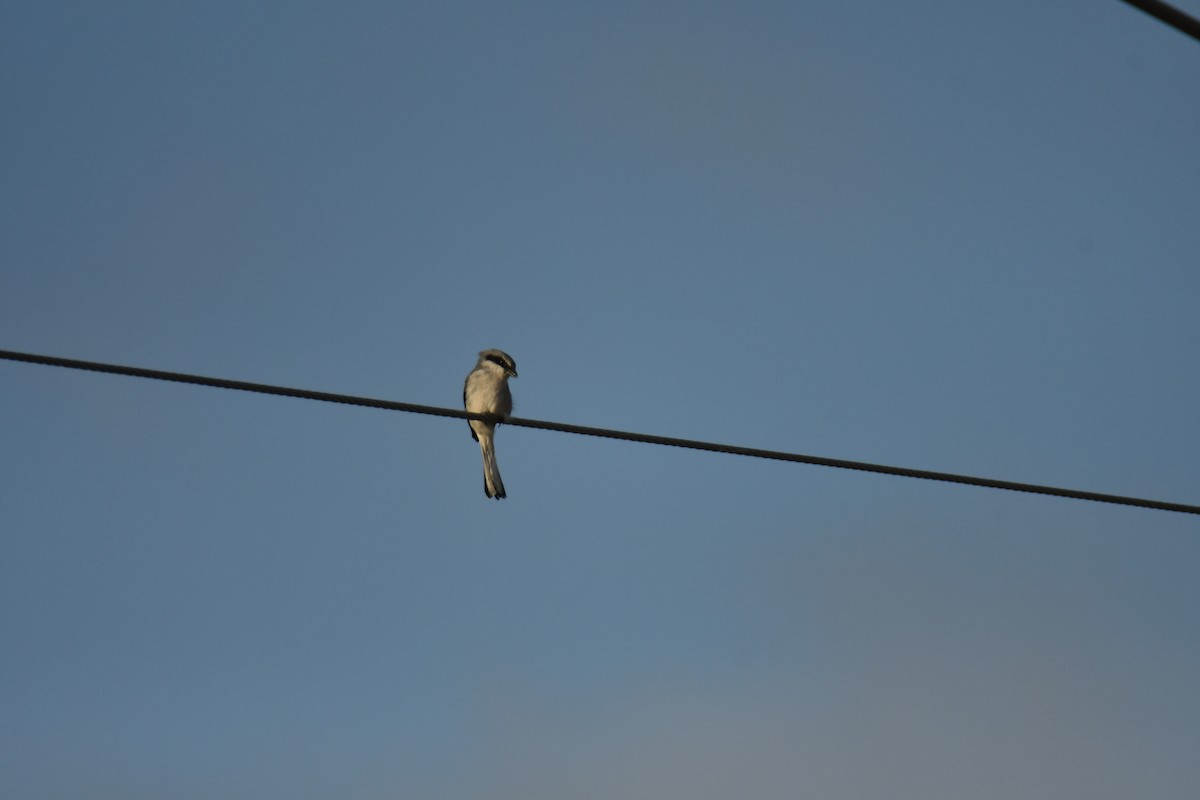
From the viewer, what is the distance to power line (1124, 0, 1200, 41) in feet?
12.7

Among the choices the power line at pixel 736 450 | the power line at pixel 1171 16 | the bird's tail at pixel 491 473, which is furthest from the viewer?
the bird's tail at pixel 491 473

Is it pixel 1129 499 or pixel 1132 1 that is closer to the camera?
pixel 1132 1

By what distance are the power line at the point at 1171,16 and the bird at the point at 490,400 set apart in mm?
9238

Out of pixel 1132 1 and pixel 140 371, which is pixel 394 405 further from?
pixel 1132 1

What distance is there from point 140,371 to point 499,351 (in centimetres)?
749

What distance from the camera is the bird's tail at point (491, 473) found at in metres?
12.9

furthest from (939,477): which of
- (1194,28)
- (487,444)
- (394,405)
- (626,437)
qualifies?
(487,444)

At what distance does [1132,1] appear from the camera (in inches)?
151

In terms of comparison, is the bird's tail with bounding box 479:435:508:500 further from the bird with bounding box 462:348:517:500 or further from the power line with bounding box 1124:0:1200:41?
the power line with bounding box 1124:0:1200:41

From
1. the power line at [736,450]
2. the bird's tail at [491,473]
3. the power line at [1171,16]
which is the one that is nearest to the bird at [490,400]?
the bird's tail at [491,473]

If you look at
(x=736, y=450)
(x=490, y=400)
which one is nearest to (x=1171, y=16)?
(x=736, y=450)

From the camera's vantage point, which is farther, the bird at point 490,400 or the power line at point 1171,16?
the bird at point 490,400

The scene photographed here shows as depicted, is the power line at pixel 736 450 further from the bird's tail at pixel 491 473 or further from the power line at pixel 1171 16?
the bird's tail at pixel 491 473

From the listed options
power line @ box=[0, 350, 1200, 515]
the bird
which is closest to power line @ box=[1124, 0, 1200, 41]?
power line @ box=[0, 350, 1200, 515]
